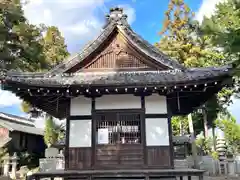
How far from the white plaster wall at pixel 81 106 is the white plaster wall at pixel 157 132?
7.81 ft

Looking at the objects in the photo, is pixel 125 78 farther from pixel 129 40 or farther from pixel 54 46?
pixel 54 46

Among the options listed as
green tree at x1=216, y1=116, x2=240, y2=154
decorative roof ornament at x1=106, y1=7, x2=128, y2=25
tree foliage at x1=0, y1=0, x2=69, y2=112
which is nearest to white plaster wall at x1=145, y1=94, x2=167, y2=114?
decorative roof ornament at x1=106, y1=7, x2=128, y2=25

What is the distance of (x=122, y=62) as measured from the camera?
1088 cm

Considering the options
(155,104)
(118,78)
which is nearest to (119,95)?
(118,78)

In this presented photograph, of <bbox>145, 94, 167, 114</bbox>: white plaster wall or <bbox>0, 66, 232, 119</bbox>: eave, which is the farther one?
<bbox>145, 94, 167, 114</bbox>: white plaster wall

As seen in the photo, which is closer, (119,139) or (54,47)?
(119,139)

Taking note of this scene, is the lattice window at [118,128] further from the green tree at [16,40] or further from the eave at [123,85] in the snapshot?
the green tree at [16,40]

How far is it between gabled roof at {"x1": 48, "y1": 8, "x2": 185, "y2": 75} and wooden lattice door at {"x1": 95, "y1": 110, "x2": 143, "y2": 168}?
2494mm

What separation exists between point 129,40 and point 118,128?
383 cm

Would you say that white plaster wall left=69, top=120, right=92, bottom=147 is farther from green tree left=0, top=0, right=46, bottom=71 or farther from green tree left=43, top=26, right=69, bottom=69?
green tree left=43, top=26, right=69, bottom=69

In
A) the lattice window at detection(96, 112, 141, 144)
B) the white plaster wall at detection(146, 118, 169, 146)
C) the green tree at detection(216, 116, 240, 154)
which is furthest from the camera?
the green tree at detection(216, 116, 240, 154)

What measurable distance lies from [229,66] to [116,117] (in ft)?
14.6

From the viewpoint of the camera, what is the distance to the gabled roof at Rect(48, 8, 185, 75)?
Result: 10609 millimetres

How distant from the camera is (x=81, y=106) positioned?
1007cm
